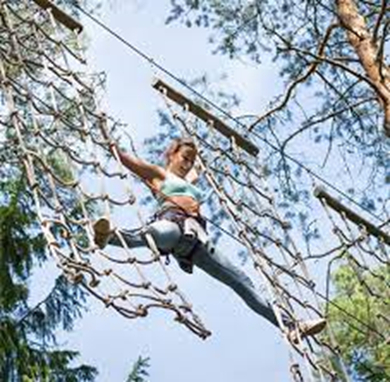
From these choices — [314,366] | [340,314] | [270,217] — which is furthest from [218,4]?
[340,314]

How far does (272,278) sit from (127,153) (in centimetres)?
71

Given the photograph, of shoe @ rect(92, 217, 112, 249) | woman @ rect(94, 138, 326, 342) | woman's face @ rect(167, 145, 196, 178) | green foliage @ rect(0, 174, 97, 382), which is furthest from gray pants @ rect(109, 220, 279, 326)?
green foliage @ rect(0, 174, 97, 382)

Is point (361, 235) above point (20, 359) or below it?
above

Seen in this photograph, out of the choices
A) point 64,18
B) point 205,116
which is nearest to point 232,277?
point 205,116

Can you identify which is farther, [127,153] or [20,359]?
[20,359]

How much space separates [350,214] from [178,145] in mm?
1131

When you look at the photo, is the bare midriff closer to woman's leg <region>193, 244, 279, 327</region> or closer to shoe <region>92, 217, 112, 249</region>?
woman's leg <region>193, 244, 279, 327</region>

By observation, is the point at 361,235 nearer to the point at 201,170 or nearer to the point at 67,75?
the point at 201,170

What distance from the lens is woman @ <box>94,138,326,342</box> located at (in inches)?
125

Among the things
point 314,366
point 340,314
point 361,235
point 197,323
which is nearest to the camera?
point 197,323

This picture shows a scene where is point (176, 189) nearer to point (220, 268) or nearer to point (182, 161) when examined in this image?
point (182, 161)

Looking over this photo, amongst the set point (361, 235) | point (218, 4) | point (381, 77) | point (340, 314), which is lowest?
point (361, 235)

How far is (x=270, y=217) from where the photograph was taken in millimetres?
3682

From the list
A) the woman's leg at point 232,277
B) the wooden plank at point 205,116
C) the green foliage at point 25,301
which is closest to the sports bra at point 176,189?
the woman's leg at point 232,277
